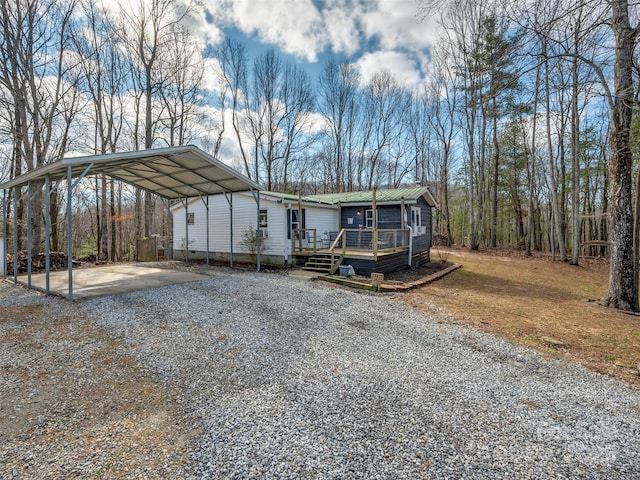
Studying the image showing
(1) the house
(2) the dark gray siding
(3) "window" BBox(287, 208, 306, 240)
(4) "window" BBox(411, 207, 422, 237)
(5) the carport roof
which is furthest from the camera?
(4) "window" BBox(411, 207, 422, 237)

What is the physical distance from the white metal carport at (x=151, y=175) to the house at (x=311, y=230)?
0.81m

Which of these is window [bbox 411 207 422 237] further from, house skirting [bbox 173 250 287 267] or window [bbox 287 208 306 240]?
house skirting [bbox 173 250 287 267]

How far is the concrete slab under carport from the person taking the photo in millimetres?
7748

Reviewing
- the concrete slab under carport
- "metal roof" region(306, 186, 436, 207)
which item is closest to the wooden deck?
"metal roof" region(306, 186, 436, 207)

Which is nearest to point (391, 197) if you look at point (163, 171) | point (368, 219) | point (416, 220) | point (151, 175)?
point (368, 219)

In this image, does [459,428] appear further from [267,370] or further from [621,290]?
[621,290]

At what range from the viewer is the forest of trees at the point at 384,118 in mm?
7219

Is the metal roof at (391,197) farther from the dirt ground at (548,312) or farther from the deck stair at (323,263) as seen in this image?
the deck stair at (323,263)

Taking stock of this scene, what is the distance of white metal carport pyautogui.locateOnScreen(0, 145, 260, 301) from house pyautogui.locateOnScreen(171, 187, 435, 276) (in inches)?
31.9

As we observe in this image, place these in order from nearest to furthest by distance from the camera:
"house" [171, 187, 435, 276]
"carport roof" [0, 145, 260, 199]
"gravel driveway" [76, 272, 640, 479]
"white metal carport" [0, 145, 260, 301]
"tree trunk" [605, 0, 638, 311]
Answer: "gravel driveway" [76, 272, 640, 479] < "tree trunk" [605, 0, 638, 311] < "white metal carport" [0, 145, 260, 301] < "carport roof" [0, 145, 260, 199] < "house" [171, 187, 435, 276]

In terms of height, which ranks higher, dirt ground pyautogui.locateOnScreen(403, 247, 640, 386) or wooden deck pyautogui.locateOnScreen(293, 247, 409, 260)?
wooden deck pyautogui.locateOnScreen(293, 247, 409, 260)

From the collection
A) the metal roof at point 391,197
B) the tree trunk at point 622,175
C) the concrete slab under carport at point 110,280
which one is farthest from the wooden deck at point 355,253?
the tree trunk at point 622,175

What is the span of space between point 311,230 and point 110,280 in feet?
23.6

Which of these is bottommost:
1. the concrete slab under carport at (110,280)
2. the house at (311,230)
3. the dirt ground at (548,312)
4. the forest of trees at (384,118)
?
the dirt ground at (548,312)
